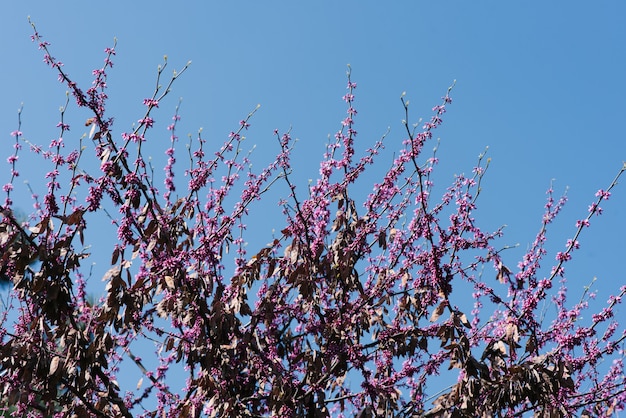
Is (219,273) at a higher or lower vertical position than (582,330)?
higher

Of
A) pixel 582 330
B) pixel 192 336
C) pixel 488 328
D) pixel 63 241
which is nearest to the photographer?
pixel 63 241

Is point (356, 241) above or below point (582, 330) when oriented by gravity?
above

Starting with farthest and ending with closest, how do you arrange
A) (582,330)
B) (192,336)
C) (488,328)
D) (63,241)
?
(488,328) → (192,336) → (582,330) → (63,241)

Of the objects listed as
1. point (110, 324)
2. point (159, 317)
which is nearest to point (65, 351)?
point (110, 324)

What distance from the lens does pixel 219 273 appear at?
4.41 m

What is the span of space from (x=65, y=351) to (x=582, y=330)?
2.68m

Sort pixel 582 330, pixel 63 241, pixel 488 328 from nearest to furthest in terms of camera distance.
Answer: pixel 63 241 < pixel 582 330 < pixel 488 328

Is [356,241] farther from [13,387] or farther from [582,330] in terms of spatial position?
[13,387]

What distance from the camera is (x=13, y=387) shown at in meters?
3.98

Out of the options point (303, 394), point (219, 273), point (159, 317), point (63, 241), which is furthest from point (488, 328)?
point (63, 241)

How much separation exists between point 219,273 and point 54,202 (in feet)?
3.46

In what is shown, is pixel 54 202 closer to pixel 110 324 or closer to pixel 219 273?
pixel 110 324

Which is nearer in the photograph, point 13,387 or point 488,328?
point 13,387

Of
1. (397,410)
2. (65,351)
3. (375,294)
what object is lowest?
(397,410)
